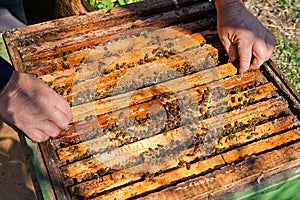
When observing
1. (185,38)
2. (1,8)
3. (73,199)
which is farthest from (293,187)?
(1,8)

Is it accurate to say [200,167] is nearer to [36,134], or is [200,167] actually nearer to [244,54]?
[244,54]

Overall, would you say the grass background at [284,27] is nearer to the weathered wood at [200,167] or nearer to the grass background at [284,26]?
the grass background at [284,26]

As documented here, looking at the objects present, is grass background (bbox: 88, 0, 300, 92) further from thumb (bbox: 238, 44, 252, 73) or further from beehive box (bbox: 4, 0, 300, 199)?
thumb (bbox: 238, 44, 252, 73)

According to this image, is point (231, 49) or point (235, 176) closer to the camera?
point (235, 176)

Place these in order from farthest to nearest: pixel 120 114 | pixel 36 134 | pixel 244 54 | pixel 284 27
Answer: pixel 284 27
pixel 244 54
pixel 120 114
pixel 36 134

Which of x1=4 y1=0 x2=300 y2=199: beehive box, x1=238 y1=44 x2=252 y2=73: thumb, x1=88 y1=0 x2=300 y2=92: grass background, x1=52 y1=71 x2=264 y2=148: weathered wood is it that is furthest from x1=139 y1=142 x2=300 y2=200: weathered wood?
x1=88 y1=0 x2=300 y2=92: grass background

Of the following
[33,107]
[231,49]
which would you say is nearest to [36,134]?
[33,107]
